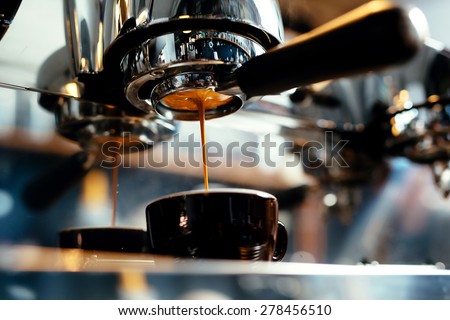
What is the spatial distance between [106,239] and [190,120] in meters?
0.13

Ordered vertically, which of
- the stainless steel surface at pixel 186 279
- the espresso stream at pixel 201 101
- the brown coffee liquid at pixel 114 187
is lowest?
the stainless steel surface at pixel 186 279

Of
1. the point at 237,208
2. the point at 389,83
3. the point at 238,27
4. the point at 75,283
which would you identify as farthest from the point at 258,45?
the point at 389,83

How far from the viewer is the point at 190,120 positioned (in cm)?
45

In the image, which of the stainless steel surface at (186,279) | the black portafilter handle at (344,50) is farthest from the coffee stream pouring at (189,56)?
the stainless steel surface at (186,279)

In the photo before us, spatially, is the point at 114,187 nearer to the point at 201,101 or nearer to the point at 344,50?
the point at 201,101

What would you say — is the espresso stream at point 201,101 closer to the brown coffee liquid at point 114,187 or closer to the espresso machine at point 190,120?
the espresso machine at point 190,120

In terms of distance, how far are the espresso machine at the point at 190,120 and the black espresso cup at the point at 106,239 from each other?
11 mm

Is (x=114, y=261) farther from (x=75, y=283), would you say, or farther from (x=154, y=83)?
(x=154, y=83)

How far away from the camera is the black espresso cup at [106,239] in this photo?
0.45 metres

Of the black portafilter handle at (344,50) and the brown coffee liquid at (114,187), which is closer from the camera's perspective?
the black portafilter handle at (344,50)

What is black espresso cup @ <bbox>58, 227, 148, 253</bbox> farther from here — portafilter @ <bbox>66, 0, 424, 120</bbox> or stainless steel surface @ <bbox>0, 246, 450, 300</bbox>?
portafilter @ <bbox>66, 0, 424, 120</bbox>

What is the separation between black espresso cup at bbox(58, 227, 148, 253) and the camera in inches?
17.7

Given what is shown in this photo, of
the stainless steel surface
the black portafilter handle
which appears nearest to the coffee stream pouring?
the black portafilter handle

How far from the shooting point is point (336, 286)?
1.48 ft
